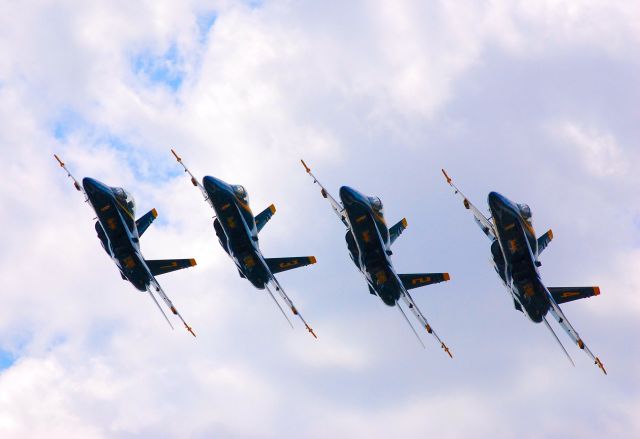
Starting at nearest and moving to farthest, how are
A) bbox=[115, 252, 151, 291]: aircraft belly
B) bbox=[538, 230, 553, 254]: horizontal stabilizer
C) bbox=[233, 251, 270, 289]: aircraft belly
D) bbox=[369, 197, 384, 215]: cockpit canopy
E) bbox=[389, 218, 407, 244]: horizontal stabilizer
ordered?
bbox=[369, 197, 384, 215]: cockpit canopy, bbox=[115, 252, 151, 291]: aircraft belly, bbox=[538, 230, 553, 254]: horizontal stabilizer, bbox=[233, 251, 270, 289]: aircraft belly, bbox=[389, 218, 407, 244]: horizontal stabilizer

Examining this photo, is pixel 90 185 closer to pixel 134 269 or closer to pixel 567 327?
pixel 134 269

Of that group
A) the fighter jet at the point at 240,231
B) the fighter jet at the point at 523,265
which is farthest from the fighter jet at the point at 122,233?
the fighter jet at the point at 523,265

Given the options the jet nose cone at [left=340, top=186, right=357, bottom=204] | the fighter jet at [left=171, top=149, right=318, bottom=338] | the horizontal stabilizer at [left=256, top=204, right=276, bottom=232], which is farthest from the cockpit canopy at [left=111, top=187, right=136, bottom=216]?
the jet nose cone at [left=340, top=186, right=357, bottom=204]

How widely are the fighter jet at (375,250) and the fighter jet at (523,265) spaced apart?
293 inches

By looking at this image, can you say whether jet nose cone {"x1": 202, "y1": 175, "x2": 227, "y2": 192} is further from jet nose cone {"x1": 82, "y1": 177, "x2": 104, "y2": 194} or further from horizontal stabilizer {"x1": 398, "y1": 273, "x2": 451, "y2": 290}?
horizontal stabilizer {"x1": 398, "y1": 273, "x2": 451, "y2": 290}

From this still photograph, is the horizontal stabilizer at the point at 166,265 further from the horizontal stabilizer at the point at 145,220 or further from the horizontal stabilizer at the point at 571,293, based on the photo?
the horizontal stabilizer at the point at 571,293

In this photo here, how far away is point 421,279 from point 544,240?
11.3m

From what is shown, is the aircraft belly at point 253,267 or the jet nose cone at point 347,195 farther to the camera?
the aircraft belly at point 253,267

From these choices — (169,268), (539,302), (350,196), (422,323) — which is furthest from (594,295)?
(169,268)

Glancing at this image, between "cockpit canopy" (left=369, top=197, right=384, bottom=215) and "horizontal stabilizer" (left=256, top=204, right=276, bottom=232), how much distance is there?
11.7m

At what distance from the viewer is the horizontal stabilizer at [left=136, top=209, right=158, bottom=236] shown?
108m

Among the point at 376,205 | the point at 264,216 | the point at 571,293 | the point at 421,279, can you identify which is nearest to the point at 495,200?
the point at 376,205

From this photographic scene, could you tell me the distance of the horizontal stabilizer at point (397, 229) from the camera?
10881 cm

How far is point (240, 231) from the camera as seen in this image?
104250 mm
